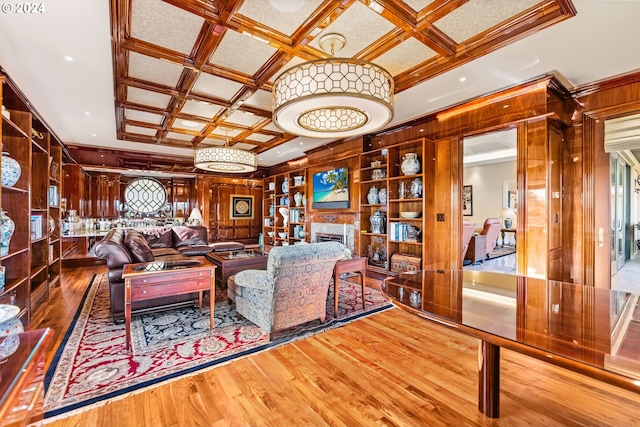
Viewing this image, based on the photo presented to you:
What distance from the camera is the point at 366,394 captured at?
187 cm

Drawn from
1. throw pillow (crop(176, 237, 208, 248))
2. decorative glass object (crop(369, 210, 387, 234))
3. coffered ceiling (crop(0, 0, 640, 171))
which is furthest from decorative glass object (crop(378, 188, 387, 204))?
throw pillow (crop(176, 237, 208, 248))

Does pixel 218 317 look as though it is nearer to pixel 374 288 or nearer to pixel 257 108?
pixel 374 288

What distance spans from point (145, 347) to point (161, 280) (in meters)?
0.58

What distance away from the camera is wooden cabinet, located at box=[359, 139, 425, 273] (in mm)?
4539

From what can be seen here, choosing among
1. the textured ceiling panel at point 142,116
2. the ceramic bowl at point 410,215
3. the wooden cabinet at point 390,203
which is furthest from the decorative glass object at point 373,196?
the textured ceiling panel at point 142,116

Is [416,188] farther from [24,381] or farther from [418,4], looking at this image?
[24,381]

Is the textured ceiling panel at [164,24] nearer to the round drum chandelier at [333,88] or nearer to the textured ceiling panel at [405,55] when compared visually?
the round drum chandelier at [333,88]

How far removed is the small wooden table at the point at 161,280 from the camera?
94.8 inches

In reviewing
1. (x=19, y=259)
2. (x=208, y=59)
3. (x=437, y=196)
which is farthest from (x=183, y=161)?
(x=437, y=196)

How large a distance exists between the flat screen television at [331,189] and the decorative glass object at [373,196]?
1.77 ft

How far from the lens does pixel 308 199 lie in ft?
22.4

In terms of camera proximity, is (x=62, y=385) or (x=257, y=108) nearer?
(x=62, y=385)

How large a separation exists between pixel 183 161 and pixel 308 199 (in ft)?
12.1

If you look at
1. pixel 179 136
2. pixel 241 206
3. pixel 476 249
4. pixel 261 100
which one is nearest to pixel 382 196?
pixel 261 100
